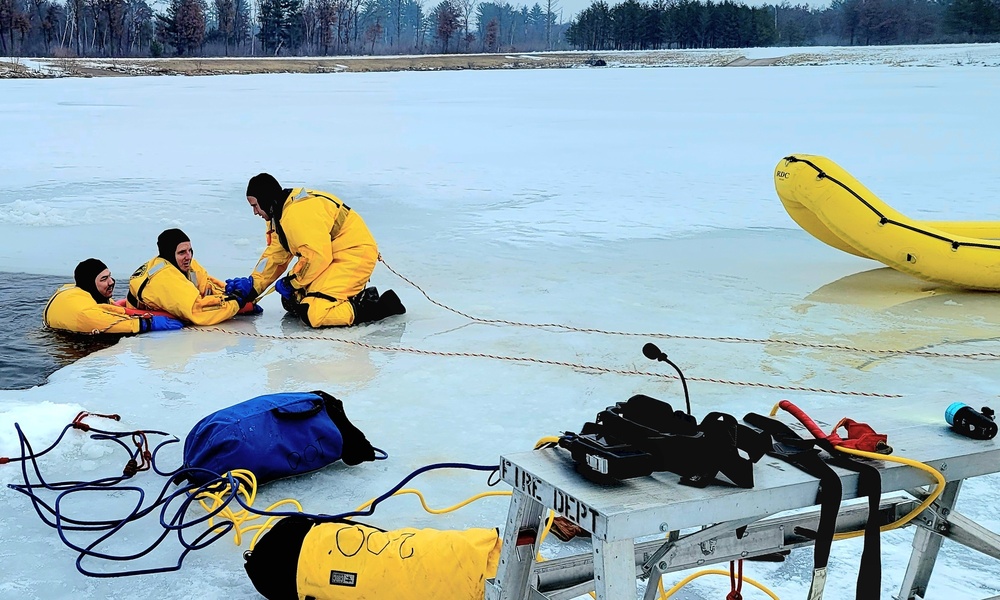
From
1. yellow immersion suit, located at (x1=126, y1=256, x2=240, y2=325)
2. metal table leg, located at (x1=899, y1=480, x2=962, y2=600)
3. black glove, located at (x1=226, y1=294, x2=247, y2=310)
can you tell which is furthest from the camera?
black glove, located at (x1=226, y1=294, x2=247, y2=310)

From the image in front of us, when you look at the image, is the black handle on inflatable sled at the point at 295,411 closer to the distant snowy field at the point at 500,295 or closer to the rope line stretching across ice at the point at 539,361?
the distant snowy field at the point at 500,295

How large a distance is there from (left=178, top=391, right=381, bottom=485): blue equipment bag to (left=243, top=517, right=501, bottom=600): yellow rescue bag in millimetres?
643

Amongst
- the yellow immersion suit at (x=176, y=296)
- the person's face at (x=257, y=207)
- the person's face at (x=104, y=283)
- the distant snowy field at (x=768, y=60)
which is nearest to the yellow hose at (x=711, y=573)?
the person's face at (x=257, y=207)

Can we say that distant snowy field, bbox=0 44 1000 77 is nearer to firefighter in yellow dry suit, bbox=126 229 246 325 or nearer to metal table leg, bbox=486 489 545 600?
firefighter in yellow dry suit, bbox=126 229 246 325

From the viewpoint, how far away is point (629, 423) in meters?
1.82

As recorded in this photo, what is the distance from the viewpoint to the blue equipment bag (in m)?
3.03

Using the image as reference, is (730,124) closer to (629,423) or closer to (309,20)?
(629,423)

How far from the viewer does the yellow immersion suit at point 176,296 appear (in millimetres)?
5242

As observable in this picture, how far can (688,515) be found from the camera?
1664 mm

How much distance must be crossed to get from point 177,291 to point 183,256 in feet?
0.64

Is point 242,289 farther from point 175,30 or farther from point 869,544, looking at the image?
point 175,30

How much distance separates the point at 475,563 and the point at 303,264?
335cm

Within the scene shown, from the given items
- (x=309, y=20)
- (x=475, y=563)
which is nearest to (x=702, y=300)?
(x=475, y=563)

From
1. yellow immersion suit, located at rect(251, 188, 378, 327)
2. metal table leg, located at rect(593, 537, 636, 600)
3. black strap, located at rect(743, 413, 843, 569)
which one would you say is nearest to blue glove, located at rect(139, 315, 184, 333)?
yellow immersion suit, located at rect(251, 188, 378, 327)
